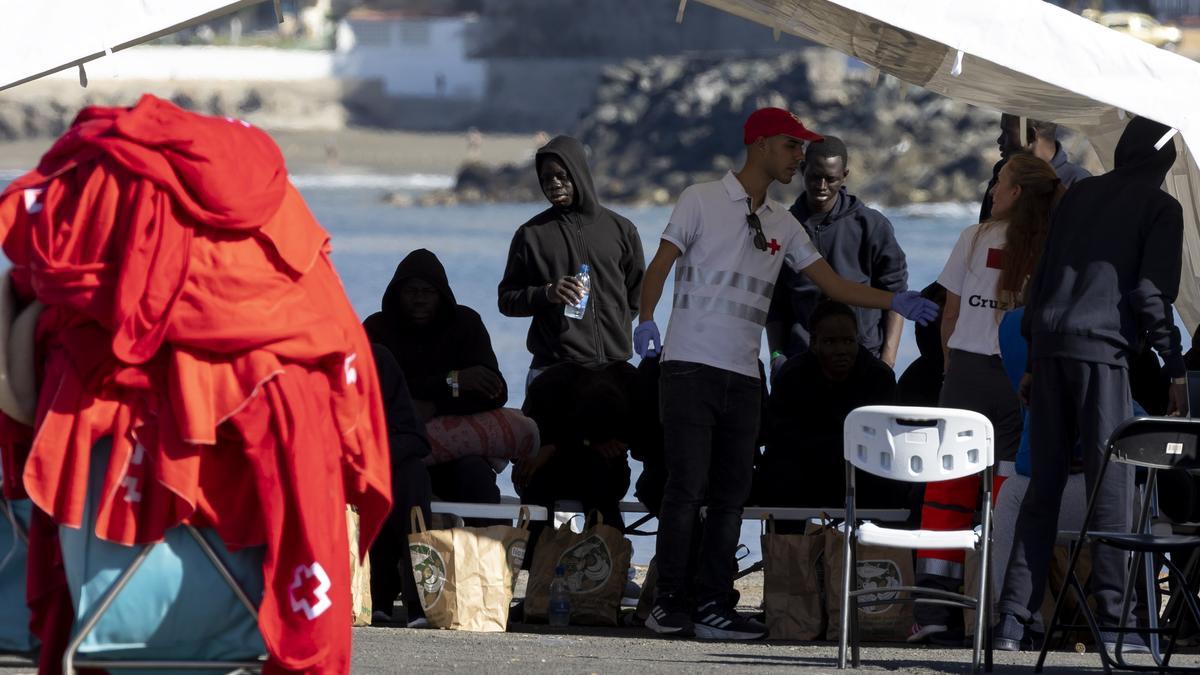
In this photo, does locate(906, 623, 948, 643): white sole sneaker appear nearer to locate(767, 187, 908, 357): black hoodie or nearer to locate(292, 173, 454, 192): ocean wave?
locate(767, 187, 908, 357): black hoodie

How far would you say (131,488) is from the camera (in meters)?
3.53

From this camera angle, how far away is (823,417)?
6.87m

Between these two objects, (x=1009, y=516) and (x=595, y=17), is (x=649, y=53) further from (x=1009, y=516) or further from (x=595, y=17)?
(x=1009, y=516)

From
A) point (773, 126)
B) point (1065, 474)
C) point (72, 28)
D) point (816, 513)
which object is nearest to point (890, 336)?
point (816, 513)

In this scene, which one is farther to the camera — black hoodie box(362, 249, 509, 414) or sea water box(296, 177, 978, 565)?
sea water box(296, 177, 978, 565)

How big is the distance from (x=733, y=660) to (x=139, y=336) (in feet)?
9.05

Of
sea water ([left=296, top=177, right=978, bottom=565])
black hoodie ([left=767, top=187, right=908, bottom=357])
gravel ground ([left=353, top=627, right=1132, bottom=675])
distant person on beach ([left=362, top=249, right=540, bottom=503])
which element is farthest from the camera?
sea water ([left=296, top=177, right=978, bottom=565])

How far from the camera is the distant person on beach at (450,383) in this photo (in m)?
6.98

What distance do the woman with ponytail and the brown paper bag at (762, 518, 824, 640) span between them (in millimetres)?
338

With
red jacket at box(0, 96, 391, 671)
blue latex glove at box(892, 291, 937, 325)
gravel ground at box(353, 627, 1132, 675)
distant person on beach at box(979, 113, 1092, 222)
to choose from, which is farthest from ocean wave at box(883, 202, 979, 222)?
red jacket at box(0, 96, 391, 671)

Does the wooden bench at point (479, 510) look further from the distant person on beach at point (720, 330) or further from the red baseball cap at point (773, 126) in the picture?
the red baseball cap at point (773, 126)

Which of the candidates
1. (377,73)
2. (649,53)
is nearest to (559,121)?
(649,53)

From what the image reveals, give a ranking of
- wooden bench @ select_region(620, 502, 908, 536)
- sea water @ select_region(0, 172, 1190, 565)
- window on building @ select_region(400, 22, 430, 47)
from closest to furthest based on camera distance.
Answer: wooden bench @ select_region(620, 502, 908, 536)
sea water @ select_region(0, 172, 1190, 565)
window on building @ select_region(400, 22, 430, 47)

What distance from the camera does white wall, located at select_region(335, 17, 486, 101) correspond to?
78.7m
